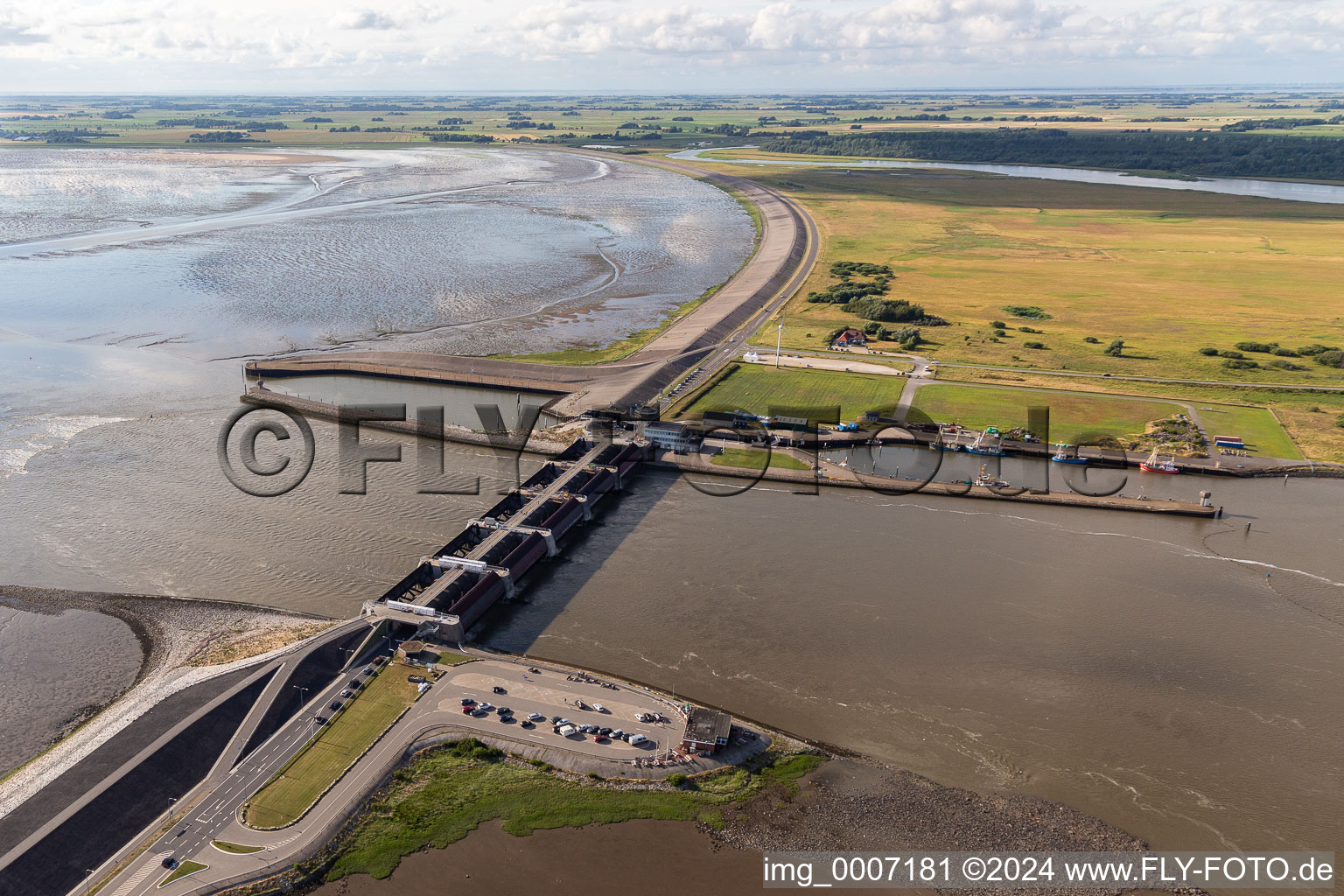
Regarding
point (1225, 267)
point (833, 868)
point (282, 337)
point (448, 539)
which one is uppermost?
point (1225, 267)

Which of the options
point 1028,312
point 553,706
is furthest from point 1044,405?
point 553,706

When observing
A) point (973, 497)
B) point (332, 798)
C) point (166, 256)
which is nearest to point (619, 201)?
point (166, 256)

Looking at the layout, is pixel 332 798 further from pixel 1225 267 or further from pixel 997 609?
pixel 1225 267

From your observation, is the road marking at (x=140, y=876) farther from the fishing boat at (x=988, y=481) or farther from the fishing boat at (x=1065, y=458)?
the fishing boat at (x=1065, y=458)

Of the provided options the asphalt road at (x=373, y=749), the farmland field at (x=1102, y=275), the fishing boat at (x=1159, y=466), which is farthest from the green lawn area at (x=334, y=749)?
the farmland field at (x=1102, y=275)

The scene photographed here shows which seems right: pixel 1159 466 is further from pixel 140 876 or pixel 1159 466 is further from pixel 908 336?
pixel 140 876

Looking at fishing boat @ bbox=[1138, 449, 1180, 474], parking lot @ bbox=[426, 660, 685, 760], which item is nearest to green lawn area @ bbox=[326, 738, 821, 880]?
parking lot @ bbox=[426, 660, 685, 760]
